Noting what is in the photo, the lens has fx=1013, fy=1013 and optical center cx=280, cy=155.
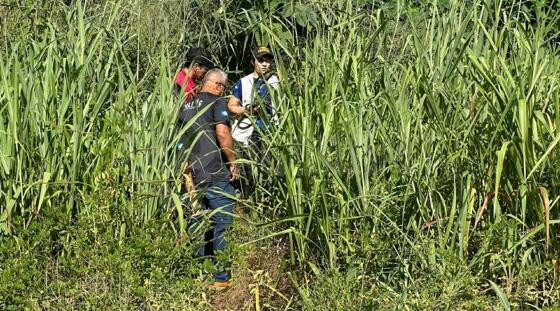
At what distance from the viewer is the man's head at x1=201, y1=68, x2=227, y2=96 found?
6305 millimetres

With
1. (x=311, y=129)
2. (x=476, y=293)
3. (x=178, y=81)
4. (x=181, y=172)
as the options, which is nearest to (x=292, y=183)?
(x=311, y=129)

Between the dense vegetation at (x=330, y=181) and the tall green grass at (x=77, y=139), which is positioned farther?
the tall green grass at (x=77, y=139)

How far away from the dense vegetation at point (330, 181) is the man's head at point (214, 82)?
806 mm

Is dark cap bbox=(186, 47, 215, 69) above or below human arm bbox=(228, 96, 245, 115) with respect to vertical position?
above

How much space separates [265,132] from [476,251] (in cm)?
139

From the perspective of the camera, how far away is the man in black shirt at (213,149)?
19.5ft

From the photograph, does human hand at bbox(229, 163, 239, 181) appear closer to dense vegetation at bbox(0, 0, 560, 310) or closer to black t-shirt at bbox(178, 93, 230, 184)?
black t-shirt at bbox(178, 93, 230, 184)

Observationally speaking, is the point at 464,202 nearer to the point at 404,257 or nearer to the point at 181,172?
the point at 404,257

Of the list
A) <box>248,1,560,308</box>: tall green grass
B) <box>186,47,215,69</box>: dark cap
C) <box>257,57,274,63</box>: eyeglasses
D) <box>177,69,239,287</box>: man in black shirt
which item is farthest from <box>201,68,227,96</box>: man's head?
<box>248,1,560,308</box>: tall green grass

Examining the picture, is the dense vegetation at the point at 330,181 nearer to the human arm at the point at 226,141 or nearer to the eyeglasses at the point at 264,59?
the human arm at the point at 226,141

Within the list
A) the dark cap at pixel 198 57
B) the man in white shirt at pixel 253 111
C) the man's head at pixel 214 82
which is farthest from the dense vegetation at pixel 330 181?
the dark cap at pixel 198 57

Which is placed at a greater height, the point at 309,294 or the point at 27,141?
the point at 27,141

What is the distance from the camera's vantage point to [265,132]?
5648 mm

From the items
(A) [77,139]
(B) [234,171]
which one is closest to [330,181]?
(B) [234,171]
